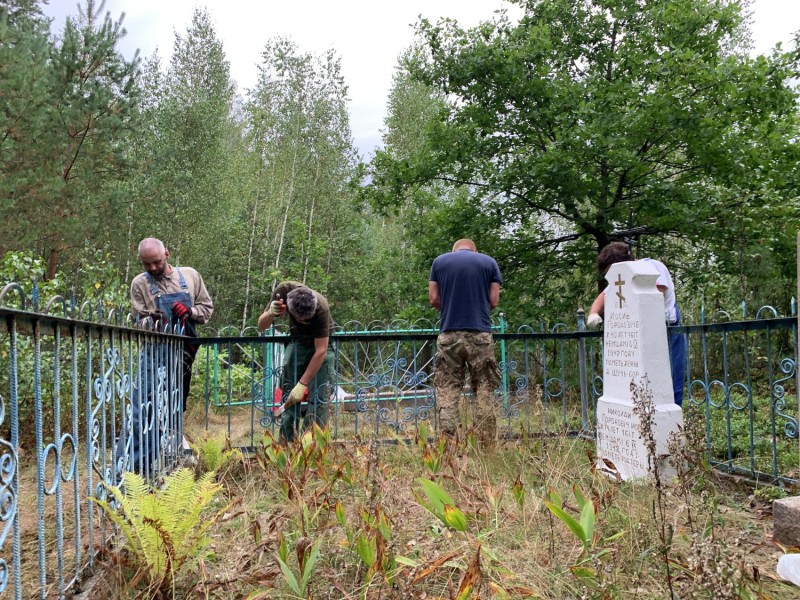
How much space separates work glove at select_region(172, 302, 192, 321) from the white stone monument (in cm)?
304

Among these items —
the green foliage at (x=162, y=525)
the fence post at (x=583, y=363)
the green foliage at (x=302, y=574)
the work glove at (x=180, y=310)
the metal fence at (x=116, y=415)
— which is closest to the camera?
the metal fence at (x=116, y=415)

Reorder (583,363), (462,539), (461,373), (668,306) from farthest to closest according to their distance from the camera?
(583,363) → (461,373) → (668,306) → (462,539)

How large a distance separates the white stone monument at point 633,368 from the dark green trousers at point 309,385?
214 centimetres

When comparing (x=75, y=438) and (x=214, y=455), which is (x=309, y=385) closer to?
(x=214, y=455)

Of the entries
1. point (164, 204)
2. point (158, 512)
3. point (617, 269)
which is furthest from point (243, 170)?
point (158, 512)

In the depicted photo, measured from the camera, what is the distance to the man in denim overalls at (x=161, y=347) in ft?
11.1

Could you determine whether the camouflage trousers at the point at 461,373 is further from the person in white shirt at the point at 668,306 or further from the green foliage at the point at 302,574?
the green foliage at the point at 302,574

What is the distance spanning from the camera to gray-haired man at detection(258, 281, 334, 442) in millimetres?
4488

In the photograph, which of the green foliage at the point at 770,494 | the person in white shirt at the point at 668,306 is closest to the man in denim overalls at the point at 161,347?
the person in white shirt at the point at 668,306

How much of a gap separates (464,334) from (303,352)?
4.31 ft

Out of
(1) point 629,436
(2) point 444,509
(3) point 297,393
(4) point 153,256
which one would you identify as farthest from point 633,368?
(4) point 153,256

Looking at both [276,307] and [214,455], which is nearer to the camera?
[214,455]

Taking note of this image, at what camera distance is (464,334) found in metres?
4.83

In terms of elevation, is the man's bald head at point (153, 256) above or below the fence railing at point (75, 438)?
above
